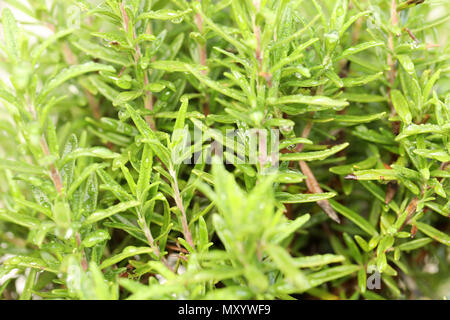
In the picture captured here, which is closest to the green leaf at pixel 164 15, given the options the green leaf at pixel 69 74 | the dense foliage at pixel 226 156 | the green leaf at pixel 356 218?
the dense foliage at pixel 226 156

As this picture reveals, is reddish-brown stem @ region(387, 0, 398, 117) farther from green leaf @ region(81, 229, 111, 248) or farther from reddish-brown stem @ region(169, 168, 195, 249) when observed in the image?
green leaf @ region(81, 229, 111, 248)

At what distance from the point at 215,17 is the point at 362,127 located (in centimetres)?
28

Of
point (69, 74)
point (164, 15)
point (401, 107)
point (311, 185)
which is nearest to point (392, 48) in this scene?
point (401, 107)

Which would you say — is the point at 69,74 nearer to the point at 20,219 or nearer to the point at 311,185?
the point at 20,219

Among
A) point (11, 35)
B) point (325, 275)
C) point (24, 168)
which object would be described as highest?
point (11, 35)

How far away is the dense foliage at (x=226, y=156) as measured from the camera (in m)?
0.45

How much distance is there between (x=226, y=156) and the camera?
0.52m

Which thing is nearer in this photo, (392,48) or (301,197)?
(301,197)

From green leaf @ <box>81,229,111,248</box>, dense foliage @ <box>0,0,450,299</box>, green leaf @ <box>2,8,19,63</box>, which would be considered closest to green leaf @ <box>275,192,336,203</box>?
dense foliage @ <box>0,0,450,299</box>

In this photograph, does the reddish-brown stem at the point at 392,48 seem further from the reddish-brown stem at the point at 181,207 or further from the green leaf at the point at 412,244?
the reddish-brown stem at the point at 181,207

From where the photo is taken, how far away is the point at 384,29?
0.63 metres

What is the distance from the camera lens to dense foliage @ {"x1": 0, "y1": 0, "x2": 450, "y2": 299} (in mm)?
446
